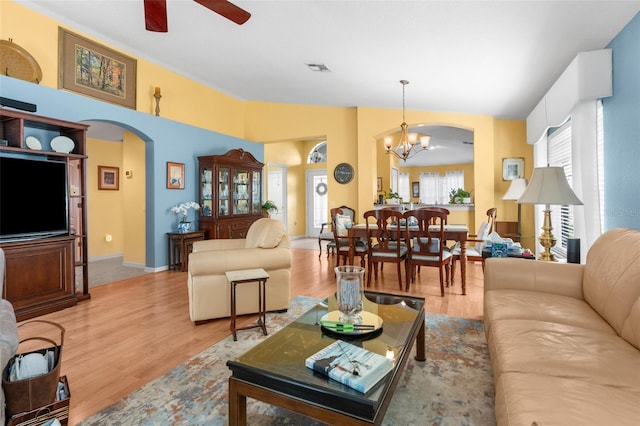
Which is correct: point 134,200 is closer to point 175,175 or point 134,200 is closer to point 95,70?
point 175,175

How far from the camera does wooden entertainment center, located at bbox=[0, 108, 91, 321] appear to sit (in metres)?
2.97

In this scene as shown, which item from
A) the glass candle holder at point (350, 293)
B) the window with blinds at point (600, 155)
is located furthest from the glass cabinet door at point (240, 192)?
the window with blinds at point (600, 155)

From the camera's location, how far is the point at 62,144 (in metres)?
3.45

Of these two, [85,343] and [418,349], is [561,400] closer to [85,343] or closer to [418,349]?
[418,349]

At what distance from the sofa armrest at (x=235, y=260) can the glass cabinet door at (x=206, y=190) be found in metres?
2.91

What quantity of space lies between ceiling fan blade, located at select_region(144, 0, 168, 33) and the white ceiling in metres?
1.03

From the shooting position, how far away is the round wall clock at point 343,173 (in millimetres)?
6383

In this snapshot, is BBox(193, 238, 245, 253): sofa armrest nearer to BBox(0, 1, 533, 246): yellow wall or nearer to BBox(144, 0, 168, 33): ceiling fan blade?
BBox(144, 0, 168, 33): ceiling fan blade

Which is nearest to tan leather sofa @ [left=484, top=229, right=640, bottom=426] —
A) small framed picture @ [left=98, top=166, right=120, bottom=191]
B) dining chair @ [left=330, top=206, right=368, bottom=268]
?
dining chair @ [left=330, top=206, right=368, bottom=268]

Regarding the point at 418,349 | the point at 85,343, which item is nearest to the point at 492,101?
the point at 418,349

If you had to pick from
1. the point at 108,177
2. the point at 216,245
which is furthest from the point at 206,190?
the point at 216,245

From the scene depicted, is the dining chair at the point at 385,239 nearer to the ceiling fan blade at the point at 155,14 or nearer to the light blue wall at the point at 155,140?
the ceiling fan blade at the point at 155,14

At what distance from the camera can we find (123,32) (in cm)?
411

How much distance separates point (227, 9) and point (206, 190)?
3.69 m
